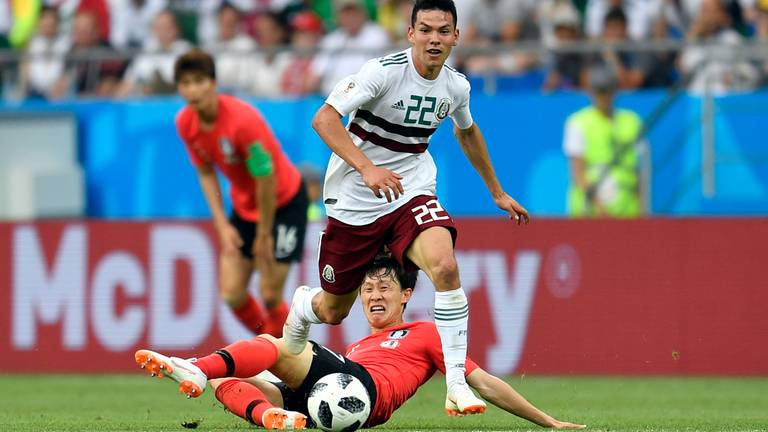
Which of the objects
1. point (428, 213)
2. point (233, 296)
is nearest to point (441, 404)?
point (233, 296)

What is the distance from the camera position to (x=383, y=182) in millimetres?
7465

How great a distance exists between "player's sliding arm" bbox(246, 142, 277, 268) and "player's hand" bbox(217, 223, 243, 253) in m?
0.17

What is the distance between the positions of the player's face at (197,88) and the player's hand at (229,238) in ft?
3.08

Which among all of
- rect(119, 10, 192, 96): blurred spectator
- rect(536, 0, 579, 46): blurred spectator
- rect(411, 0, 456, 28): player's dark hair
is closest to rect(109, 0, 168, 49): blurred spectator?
rect(119, 10, 192, 96): blurred spectator

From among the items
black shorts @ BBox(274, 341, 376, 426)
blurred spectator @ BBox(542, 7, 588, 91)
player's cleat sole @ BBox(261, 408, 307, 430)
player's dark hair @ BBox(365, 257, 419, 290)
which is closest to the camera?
player's cleat sole @ BBox(261, 408, 307, 430)

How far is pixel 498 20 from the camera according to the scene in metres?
15.8

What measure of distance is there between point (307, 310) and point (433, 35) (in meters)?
1.66

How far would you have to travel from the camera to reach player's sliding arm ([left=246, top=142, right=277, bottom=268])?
11.5 m

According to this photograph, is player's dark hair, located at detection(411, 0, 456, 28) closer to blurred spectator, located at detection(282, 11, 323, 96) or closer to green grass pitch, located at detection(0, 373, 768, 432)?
green grass pitch, located at detection(0, 373, 768, 432)

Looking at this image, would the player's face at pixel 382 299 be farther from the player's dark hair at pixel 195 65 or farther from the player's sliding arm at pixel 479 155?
the player's dark hair at pixel 195 65

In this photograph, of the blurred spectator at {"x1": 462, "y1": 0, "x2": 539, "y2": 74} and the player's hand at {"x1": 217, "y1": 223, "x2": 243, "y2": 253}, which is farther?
the blurred spectator at {"x1": 462, "y1": 0, "x2": 539, "y2": 74}

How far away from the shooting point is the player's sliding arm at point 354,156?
747cm

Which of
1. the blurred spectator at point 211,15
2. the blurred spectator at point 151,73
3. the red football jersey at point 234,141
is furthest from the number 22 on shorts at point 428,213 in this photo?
the blurred spectator at point 211,15

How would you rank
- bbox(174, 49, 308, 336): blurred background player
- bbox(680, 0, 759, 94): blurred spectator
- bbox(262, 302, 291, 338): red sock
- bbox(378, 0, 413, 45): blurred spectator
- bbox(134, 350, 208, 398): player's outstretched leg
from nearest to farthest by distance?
bbox(134, 350, 208, 398): player's outstretched leg
bbox(174, 49, 308, 336): blurred background player
bbox(262, 302, 291, 338): red sock
bbox(680, 0, 759, 94): blurred spectator
bbox(378, 0, 413, 45): blurred spectator
